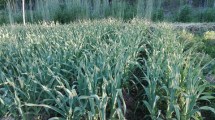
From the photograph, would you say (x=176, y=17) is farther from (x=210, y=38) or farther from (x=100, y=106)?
(x=100, y=106)

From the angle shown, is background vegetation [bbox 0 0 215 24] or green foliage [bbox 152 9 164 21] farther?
green foliage [bbox 152 9 164 21]

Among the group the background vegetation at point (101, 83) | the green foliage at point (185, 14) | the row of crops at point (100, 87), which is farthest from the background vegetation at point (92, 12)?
the row of crops at point (100, 87)

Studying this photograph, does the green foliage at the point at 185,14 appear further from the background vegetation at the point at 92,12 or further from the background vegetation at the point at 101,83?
the background vegetation at the point at 101,83

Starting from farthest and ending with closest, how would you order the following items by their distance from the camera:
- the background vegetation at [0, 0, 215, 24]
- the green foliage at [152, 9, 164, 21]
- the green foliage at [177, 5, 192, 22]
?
the green foliage at [177, 5, 192, 22]
the green foliage at [152, 9, 164, 21]
the background vegetation at [0, 0, 215, 24]

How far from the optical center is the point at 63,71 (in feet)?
8.91

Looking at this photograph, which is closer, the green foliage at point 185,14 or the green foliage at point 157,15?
the green foliage at point 157,15

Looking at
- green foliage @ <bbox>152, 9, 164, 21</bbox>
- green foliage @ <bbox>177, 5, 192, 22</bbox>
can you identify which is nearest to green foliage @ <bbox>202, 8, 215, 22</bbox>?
green foliage @ <bbox>177, 5, 192, 22</bbox>

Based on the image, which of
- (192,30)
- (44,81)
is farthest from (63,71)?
(192,30)

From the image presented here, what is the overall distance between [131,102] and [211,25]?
216 inches

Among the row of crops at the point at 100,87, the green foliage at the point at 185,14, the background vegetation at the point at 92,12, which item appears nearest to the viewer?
the row of crops at the point at 100,87

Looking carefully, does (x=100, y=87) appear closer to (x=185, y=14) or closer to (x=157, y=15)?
(x=157, y=15)

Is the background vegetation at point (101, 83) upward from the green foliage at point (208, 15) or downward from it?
upward

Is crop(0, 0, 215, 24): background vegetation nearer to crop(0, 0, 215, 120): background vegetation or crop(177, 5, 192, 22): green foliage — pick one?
crop(177, 5, 192, 22): green foliage

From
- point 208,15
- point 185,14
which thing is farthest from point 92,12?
point 208,15
